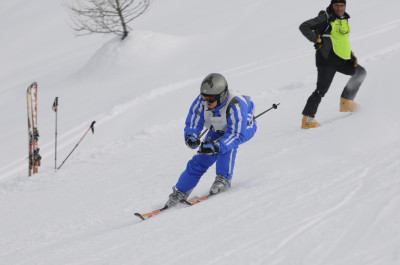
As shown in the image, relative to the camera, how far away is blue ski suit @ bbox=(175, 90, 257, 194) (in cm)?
516

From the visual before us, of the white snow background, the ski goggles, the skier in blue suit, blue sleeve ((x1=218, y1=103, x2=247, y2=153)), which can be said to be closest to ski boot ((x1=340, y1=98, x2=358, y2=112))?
the white snow background

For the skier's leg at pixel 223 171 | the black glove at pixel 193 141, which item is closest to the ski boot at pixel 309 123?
the skier's leg at pixel 223 171

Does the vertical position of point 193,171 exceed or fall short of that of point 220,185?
it exceeds it

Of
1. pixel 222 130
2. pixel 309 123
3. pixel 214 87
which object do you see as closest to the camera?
pixel 214 87

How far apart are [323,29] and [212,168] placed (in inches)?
95.8

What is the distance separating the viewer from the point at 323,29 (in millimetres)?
6934

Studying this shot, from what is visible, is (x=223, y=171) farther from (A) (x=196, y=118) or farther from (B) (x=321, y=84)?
(B) (x=321, y=84)

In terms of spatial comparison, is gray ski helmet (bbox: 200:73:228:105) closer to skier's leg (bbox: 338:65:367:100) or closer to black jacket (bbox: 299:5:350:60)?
black jacket (bbox: 299:5:350:60)

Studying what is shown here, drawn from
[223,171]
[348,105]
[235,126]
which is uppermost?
[235,126]

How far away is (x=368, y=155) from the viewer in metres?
4.91

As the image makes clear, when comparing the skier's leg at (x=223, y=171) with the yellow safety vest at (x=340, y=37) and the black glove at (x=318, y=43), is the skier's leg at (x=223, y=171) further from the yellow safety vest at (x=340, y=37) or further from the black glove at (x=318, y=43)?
the yellow safety vest at (x=340, y=37)

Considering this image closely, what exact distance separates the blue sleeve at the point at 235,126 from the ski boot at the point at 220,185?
0.38 m

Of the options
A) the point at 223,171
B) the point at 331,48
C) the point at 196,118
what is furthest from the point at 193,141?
the point at 331,48

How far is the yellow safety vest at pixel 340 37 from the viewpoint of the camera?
6.95 m
